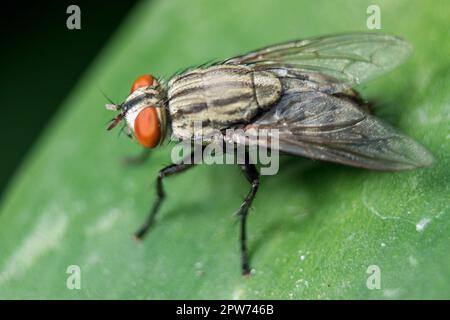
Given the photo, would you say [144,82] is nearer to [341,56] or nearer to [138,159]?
[138,159]

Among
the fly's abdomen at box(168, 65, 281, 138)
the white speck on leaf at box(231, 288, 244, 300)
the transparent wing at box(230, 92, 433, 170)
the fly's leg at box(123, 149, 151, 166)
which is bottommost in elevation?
the white speck on leaf at box(231, 288, 244, 300)

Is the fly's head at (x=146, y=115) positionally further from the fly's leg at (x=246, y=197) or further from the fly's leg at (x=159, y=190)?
the fly's leg at (x=246, y=197)

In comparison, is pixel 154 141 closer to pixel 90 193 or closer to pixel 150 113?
pixel 150 113

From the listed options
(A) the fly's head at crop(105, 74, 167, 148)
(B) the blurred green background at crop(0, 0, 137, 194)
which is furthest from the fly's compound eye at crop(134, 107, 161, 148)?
(B) the blurred green background at crop(0, 0, 137, 194)

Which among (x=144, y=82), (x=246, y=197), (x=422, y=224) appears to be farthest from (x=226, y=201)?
(x=422, y=224)

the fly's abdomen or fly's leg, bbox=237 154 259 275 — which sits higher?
the fly's abdomen

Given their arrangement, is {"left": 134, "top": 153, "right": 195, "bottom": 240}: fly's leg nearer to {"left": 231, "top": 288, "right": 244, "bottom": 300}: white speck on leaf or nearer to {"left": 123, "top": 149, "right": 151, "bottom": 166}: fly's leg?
{"left": 123, "top": 149, "right": 151, "bottom": 166}: fly's leg

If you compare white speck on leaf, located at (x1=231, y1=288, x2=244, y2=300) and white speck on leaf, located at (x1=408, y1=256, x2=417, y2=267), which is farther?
white speck on leaf, located at (x1=231, y1=288, x2=244, y2=300)

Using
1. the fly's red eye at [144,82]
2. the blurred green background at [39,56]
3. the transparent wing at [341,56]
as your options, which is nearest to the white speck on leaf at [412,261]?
the transparent wing at [341,56]

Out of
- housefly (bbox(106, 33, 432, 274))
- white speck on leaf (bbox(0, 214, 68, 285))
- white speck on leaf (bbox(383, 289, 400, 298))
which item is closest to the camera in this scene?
white speck on leaf (bbox(383, 289, 400, 298))
